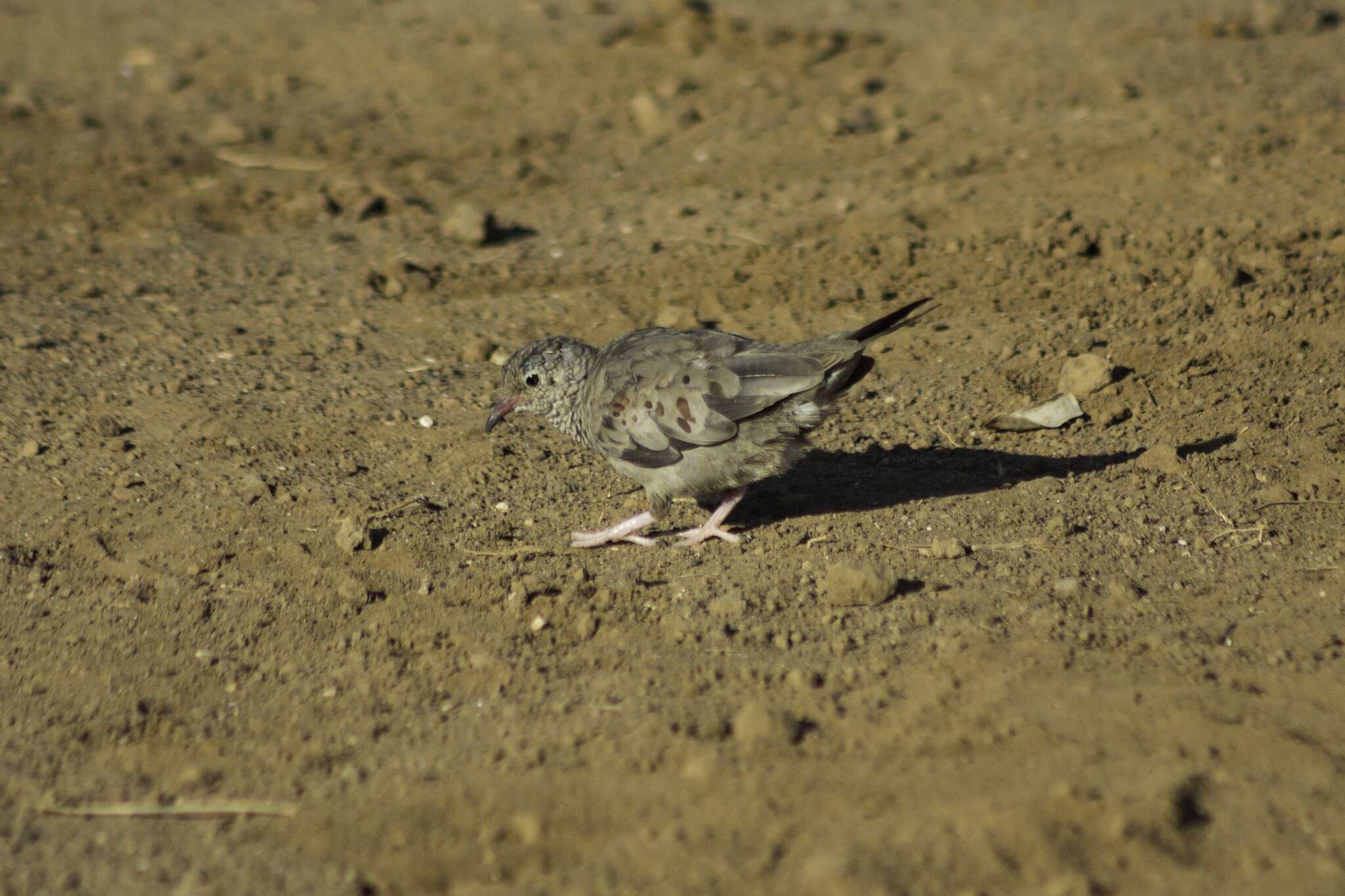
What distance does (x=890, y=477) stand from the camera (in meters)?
5.83

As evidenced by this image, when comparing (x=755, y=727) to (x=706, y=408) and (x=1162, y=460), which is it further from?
(x=1162, y=460)

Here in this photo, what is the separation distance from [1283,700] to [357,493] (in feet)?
12.5

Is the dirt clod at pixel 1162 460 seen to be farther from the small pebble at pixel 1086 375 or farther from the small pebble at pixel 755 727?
the small pebble at pixel 755 727

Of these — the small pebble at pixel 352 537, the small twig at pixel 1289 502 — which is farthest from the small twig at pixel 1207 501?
the small pebble at pixel 352 537

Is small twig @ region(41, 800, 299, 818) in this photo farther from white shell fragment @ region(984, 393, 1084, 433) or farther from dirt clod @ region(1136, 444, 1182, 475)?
dirt clod @ region(1136, 444, 1182, 475)

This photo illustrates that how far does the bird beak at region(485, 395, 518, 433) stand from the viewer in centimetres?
574

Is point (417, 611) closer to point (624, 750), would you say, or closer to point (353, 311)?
point (624, 750)

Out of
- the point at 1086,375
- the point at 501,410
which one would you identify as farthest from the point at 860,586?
the point at 1086,375

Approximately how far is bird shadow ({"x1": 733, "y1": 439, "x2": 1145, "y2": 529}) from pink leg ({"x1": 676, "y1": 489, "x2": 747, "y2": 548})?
142 mm

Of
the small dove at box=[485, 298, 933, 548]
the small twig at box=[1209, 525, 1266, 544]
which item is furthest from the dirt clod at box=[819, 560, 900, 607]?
the small twig at box=[1209, 525, 1266, 544]

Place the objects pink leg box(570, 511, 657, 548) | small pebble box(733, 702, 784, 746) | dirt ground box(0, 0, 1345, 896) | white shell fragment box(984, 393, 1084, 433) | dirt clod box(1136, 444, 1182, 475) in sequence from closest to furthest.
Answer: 1. dirt ground box(0, 0, 1345, 896)
2. small pebble box(733, 702, 784, 746)
3. pink leg box(570, 511, 657, 548)
4. dirt clod box(1136, 444, 1182, 475)
5. white shell fragment box(984, 393, 1084, 433)

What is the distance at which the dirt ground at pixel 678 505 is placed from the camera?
138 inches

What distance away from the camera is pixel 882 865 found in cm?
320

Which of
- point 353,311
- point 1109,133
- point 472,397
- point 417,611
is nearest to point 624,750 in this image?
point 417,611
